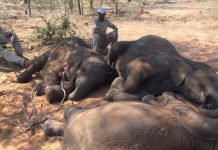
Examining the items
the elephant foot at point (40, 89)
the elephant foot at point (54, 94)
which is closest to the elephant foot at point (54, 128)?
the elephant foot at point (54, 94)

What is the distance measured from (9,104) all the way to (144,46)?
2.25m

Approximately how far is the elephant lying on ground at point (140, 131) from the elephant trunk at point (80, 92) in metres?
2.16

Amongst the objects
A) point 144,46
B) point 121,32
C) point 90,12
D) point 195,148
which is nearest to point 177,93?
point 144,46

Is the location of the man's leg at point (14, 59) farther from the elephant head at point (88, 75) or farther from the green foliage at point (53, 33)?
the green foliage at point (53, 33)

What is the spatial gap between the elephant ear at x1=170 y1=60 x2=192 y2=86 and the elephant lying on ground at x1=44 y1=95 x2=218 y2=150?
1.93 meters

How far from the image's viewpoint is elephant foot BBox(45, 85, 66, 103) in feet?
18.7

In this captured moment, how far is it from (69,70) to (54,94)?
0.68 metres

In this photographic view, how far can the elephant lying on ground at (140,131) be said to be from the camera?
127 inches

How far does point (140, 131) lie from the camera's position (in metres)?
3.26

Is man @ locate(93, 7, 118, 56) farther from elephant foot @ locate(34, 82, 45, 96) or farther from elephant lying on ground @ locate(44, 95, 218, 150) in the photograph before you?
elephant lying on ground @ locate(44, 95, 218, 150)

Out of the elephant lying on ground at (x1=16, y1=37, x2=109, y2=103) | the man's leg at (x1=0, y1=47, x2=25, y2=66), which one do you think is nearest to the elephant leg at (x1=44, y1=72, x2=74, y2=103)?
the elephant lying on ground at (x1=16, y1=37, x2=109, y2=103)

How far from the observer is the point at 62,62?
6.46m

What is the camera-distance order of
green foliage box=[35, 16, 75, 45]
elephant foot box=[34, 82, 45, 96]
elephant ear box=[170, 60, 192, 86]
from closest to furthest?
elephant ear box=[170, 60, 192, 86] → elephant foot box=[34, 82, 45, 96] → green foliage box=[35, 16, 75, 45]

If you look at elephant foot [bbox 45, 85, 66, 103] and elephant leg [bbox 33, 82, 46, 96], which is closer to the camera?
elephant foot [bbox 45, 85, 66, 103]
